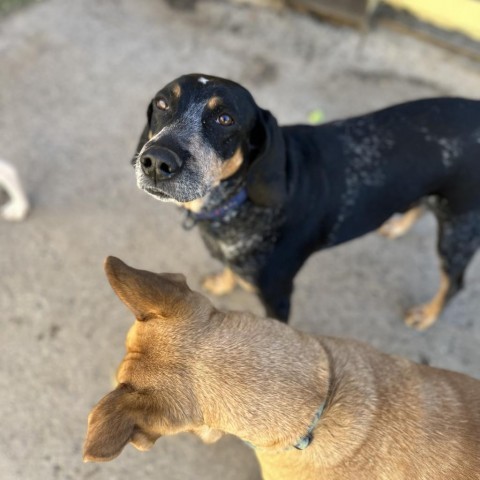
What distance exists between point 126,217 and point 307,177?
65.1 inches

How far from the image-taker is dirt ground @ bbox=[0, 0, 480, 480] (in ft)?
10.0

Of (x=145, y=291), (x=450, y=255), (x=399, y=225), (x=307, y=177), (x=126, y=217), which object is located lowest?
(x=126, y=217)

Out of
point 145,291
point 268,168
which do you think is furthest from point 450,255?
point 145,291

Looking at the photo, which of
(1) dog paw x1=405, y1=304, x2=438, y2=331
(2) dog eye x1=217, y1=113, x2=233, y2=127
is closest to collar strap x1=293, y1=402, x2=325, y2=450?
(2) dog eye x1=217, y1=113, x2=233, y2=127

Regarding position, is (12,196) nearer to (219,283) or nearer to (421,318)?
(219,283)

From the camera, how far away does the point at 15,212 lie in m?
3.63

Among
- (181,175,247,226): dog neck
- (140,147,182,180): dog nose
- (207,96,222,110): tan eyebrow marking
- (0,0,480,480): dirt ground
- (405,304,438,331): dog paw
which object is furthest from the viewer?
(405,304,438,331): dog paw

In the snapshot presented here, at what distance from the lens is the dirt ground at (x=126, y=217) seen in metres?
3.06

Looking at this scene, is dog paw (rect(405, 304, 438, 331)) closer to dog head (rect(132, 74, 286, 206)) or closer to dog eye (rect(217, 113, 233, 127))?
dog head (rect(132, 74, 286, 206))

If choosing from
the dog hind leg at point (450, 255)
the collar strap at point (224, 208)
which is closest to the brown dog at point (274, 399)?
the collar strap at point (224, 208)

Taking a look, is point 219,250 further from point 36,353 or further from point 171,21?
point 171,21

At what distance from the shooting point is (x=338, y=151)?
271 cm

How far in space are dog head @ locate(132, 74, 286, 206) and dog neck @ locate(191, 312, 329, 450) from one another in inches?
28.0

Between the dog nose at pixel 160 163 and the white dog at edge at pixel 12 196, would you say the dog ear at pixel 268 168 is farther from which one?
the white dog at edge at pixel 12 196
